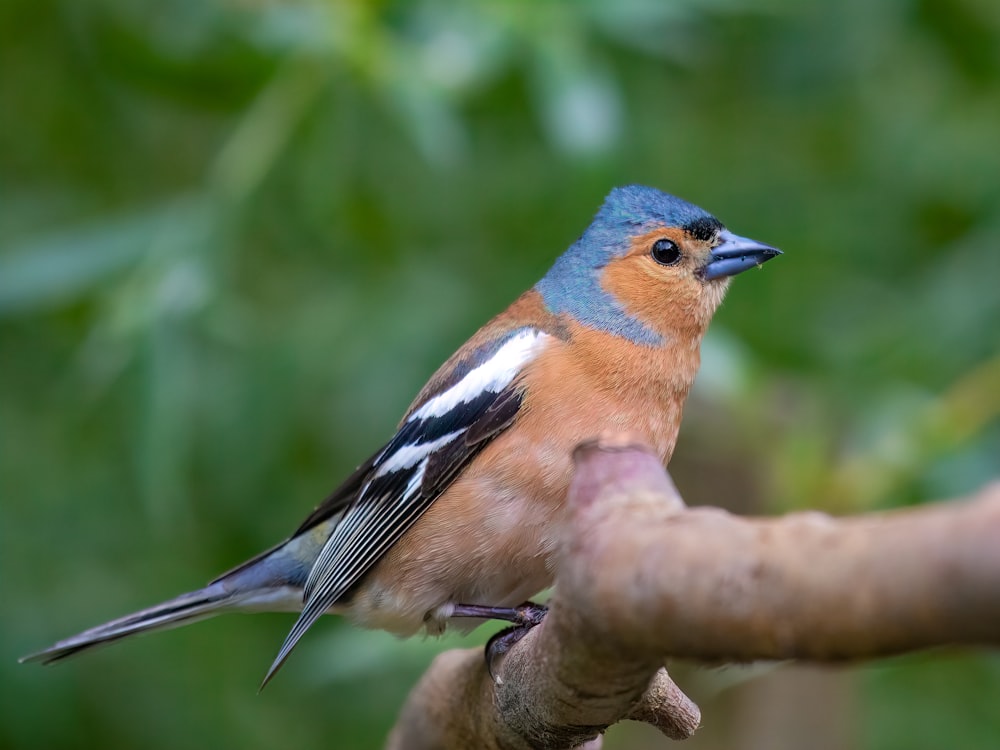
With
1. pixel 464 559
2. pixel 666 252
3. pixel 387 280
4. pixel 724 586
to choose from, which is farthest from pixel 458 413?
pixel 724 586

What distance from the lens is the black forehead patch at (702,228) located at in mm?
4047

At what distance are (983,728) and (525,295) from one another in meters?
2.61

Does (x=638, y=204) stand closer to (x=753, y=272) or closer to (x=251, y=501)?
(x=753, y=272)

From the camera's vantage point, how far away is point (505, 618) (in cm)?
351

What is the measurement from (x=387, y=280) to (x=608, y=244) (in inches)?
47.0

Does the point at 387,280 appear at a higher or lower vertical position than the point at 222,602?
higher

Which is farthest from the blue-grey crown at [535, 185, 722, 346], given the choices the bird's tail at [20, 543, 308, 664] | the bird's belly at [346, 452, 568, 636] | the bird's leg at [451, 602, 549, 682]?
the bird's tail at [20, 543, 308, 664]

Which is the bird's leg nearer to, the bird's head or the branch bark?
the branch bark

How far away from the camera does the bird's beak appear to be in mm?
3951

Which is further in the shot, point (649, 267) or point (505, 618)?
point (649, 267)

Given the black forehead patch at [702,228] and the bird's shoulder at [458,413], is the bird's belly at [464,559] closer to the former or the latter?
the bird's shoulder at [458,413]

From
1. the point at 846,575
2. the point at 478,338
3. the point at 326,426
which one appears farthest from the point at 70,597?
the point at 846,575

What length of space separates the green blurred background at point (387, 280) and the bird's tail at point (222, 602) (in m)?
0.35

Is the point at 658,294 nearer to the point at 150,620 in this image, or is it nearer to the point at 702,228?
the point at 702,228
